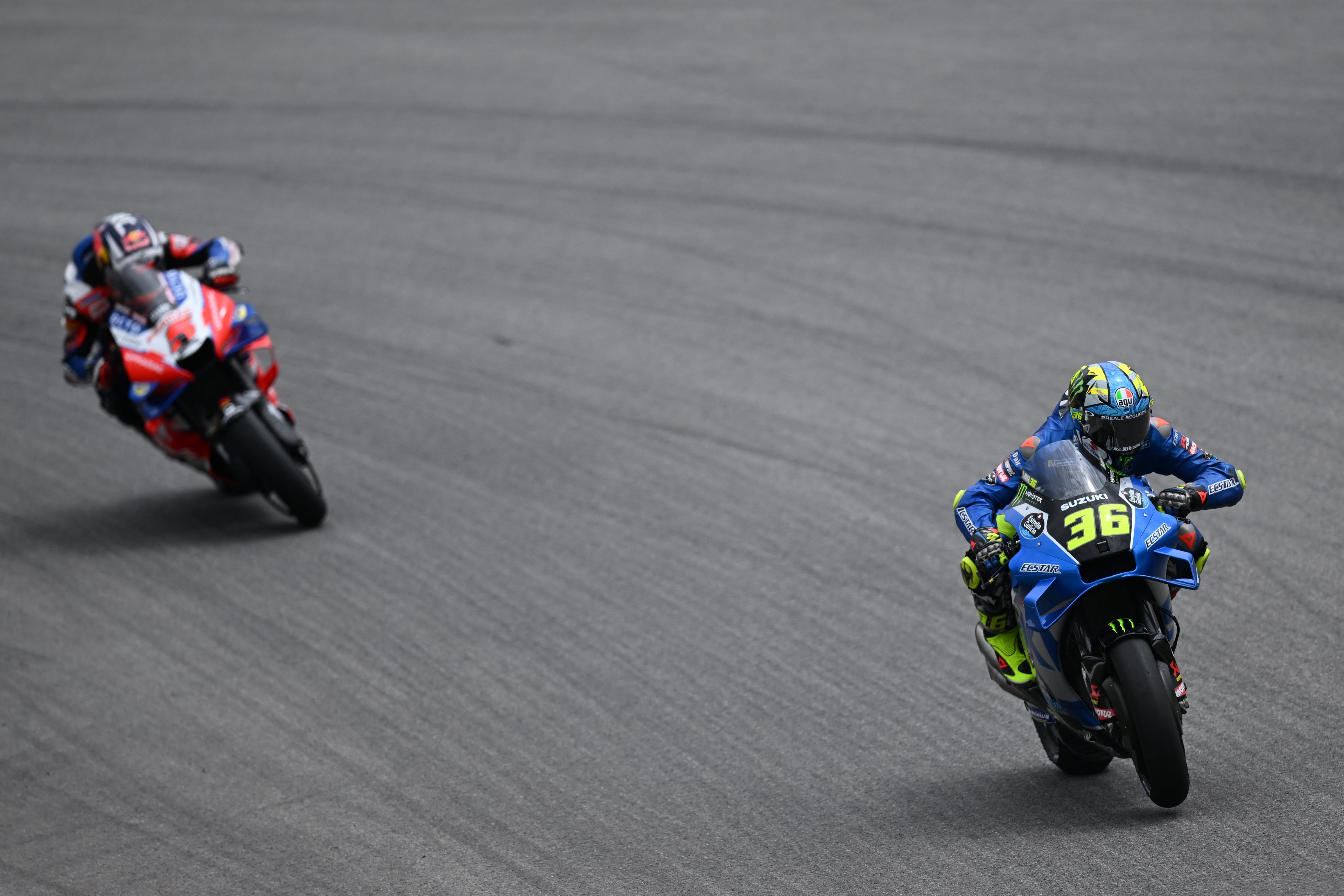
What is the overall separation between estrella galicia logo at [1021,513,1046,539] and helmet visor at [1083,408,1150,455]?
0.42 metres

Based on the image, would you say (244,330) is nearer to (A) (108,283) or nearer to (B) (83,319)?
(A) (108,283)

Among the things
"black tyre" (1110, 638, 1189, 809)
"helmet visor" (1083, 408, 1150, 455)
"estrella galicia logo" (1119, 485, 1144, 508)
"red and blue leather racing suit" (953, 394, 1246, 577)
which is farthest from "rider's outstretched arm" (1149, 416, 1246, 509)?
"black tyre" (1110, 638, 1189, 809)

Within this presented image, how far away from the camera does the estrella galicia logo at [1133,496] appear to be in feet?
17.0

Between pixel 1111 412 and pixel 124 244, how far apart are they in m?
6.38

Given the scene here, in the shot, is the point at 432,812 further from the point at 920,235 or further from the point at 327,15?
the point at 327,15

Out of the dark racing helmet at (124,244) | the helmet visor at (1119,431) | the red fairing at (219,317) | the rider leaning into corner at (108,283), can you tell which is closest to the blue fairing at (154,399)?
the rider leaning into corner at (108,283)

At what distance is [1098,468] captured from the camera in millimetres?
5375

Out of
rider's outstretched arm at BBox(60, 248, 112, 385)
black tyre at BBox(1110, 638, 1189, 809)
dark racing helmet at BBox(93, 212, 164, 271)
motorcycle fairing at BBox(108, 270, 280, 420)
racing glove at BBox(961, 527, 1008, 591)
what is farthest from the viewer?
rider's outstretched arm at BBox(60, 248, 112, 385)

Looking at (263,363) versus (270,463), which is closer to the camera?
(270,463)

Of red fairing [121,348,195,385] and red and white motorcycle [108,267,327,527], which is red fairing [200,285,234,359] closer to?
red and white motorcycle [108,267,327,527]

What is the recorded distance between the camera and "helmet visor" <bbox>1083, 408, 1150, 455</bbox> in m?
5.39

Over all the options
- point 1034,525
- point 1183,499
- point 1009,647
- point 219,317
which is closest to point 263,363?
point 219,317

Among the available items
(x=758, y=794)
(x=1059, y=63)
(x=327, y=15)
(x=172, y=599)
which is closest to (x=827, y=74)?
(x=1059, y=63)

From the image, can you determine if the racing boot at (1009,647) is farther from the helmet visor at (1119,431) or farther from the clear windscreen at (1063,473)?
the helmet visor at (1119,431)
